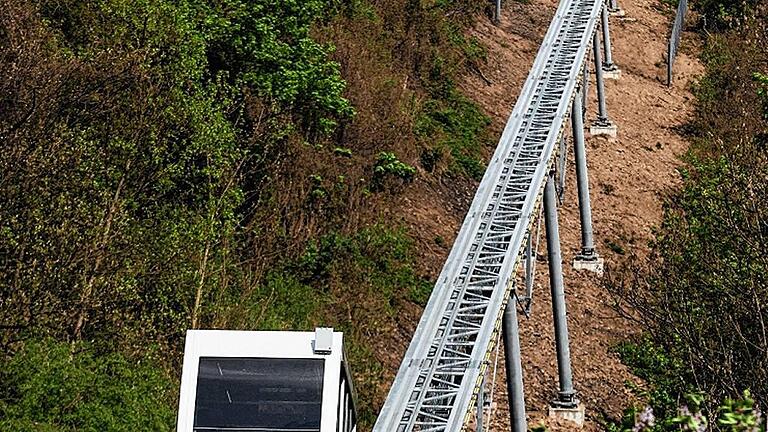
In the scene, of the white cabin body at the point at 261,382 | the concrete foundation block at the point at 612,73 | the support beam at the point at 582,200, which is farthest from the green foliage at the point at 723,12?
the white cabin body at the point at 261,382

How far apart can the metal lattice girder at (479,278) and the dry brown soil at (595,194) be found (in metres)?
1.67

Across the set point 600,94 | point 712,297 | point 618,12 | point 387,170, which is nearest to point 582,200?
point 387,170

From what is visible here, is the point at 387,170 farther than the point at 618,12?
No

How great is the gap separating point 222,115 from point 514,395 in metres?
9.23

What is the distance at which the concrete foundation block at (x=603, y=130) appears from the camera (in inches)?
1316

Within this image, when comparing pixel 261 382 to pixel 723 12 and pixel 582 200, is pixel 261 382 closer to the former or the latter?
pixel 582 200

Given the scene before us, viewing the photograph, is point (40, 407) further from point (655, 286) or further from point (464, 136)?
point (464, 136)

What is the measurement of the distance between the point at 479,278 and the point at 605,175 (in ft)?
44.9

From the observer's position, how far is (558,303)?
2177 centimetres

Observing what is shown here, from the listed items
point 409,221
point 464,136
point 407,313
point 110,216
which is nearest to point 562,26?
point 464,136

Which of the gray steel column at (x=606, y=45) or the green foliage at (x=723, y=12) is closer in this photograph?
the gray steel column at (x=606, y=45)

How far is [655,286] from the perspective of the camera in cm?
2152

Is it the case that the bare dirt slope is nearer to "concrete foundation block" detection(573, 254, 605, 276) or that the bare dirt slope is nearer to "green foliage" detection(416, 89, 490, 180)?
"concrete foundation block" detection(573, 254, 605, 276)

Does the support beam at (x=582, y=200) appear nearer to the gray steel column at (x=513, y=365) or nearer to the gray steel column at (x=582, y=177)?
the gray steel column at (x=582, y=177)
